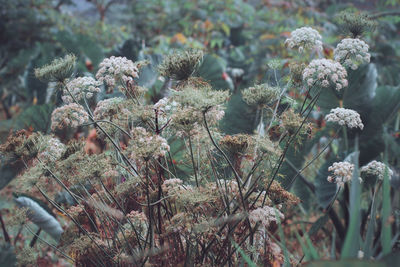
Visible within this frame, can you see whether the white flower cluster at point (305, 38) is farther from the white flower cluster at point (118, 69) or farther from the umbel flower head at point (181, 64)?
the white flower cluster at point (118, 69)

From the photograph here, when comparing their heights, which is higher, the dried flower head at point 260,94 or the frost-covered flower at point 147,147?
the dried flower head at point 260,94

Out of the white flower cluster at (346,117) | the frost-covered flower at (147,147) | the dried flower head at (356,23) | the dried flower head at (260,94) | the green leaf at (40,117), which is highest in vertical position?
the dried flower head at (356,23)

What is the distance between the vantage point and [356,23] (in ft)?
3.51

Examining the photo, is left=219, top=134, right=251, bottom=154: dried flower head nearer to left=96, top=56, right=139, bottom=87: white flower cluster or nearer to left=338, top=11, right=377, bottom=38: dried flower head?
left=96, top=56, right=139, bottom=87: white flower cluster

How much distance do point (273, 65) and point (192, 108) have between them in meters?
0.34

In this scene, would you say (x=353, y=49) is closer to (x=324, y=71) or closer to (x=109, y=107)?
(x=324, y=71)

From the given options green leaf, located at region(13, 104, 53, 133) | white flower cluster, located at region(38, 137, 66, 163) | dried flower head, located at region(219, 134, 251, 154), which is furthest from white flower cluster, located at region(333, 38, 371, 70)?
green leaf, located at region(13, 104, 53, 133)

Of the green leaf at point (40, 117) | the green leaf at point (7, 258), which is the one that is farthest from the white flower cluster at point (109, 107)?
the green leaf at point (40, 117)

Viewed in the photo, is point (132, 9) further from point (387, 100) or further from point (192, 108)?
point (192, 108)

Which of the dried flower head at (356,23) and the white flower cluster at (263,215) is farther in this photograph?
the dried flower head at (356,23)

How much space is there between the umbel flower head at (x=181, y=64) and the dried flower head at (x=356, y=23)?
0.43 m

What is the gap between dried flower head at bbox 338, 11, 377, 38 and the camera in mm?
1063

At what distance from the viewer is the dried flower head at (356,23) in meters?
1.06

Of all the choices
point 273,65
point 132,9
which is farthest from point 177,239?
point 132,9
